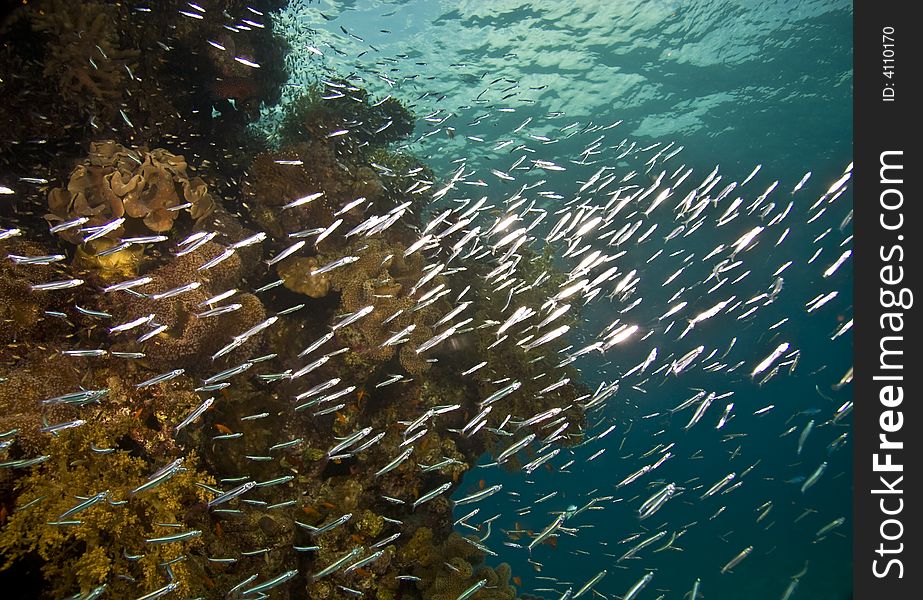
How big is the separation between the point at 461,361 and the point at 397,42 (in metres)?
17.3

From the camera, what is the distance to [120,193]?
254 inches

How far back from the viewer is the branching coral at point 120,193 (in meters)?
6.40

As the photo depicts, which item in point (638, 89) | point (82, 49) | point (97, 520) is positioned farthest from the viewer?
point (638, 89)

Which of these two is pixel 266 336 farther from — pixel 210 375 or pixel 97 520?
pixel 97 520

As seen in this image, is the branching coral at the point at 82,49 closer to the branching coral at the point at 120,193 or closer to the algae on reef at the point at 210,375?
the algae on reef at the point at 210,375

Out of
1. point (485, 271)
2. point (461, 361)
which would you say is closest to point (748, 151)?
point (485, 271)

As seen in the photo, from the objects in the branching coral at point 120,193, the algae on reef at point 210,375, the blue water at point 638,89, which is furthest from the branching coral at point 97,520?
the blue water at point 638,89

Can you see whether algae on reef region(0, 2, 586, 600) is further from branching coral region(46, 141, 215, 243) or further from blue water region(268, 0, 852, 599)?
blue water region(268, 0, 852, 599)

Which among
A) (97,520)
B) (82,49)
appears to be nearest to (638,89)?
(82,49)

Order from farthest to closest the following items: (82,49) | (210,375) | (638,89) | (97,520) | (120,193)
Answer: (638,89)
(82,49)
(210,375)
(120,193)
(97,520)

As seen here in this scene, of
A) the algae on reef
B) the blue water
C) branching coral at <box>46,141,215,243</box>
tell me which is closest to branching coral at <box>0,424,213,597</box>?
the algae on reef

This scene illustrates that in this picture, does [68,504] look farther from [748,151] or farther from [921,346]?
[748,151]

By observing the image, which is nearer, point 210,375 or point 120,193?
point 120,193

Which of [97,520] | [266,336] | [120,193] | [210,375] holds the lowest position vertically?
[97,520]
